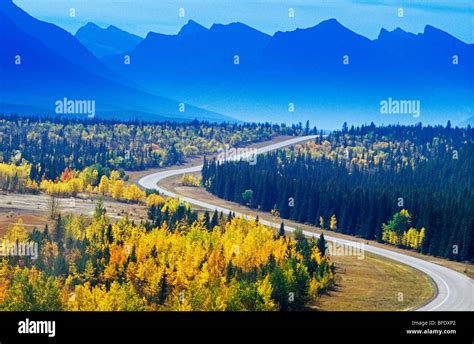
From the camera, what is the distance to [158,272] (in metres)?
79.6

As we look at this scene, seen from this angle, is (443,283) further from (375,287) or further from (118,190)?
(118,190)

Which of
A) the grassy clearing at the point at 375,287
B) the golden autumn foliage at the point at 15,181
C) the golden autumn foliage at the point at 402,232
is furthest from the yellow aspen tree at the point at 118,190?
the grassy clearing at the point at 375,287

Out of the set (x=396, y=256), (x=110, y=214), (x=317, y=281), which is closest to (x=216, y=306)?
(x=317, y=281)

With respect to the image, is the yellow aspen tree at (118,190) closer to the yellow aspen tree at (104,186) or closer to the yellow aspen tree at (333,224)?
the yellow aspen tree at (104,186)

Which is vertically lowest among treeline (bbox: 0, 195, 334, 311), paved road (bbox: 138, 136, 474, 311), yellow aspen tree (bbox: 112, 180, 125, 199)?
paved road (bbox: 138, 136, 474, 311)

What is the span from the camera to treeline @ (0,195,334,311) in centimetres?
7238

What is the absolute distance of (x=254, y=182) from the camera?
622 ft

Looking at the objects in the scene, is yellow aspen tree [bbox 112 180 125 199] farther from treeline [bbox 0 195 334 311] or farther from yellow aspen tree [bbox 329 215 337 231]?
treeline [bbox 0 195 334 311]

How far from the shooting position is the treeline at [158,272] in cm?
7238

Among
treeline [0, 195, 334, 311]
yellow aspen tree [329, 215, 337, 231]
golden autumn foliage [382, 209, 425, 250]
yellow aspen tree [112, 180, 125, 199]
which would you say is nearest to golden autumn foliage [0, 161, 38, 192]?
yellow aspen tree [112, 180, 125, 199]

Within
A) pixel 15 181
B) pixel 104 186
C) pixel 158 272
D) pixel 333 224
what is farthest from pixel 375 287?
pixel 15 181

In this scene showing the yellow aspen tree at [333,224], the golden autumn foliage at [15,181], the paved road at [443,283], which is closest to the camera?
the paved road at [443,283]
